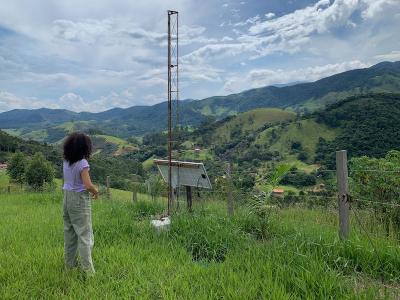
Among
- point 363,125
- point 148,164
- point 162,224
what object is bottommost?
point 148,164

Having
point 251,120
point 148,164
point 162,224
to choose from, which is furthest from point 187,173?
point 251,120

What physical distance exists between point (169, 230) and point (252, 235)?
4.88 ft

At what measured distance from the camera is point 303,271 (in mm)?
4266

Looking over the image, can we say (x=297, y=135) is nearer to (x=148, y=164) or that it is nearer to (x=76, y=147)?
(x=148, y=164)

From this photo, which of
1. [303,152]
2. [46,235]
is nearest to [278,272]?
[46,235]

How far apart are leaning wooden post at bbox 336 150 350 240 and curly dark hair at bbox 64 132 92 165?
12.0 ft

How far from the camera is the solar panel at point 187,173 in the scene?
287 inches

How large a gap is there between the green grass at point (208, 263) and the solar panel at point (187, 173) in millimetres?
690

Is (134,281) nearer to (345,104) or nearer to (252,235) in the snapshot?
(252,235)

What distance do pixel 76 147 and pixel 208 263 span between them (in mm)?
2421

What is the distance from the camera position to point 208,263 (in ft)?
17.0

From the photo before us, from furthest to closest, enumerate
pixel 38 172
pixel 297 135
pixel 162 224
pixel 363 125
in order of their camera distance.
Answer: pixel 297 135
pixel 363 125
pixel 38 172
pixel 162 224

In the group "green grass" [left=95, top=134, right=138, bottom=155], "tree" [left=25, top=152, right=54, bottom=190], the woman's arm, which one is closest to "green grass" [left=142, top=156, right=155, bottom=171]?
"green grass" [left=95, top=134, right=138, bottom=155]

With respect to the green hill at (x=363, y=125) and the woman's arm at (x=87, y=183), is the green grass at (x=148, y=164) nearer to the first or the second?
the green hill at (x=363, y=125)
